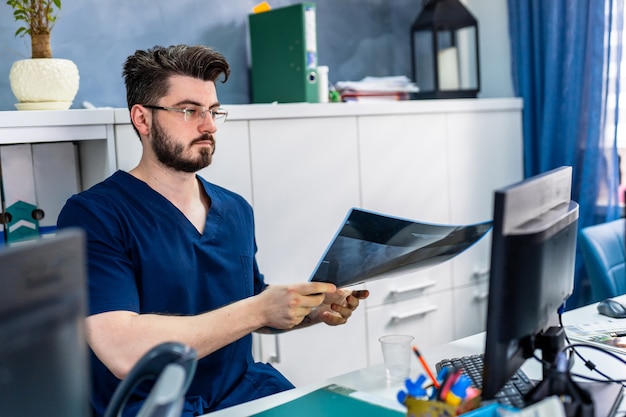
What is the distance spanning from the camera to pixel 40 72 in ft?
7.23

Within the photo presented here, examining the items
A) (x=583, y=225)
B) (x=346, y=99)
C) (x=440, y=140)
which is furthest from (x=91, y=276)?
(x=583, y=225)

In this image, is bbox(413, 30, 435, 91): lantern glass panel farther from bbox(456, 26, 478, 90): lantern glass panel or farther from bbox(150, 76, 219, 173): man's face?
bbox(150, 76, 219, 173): man's face

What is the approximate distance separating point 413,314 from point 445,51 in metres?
1.20

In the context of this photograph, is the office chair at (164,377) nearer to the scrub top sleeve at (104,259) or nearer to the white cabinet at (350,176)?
the scrub top sleeve at (104,259)

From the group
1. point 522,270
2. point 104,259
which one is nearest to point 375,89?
point 104,259

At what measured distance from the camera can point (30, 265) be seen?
2.62 ft

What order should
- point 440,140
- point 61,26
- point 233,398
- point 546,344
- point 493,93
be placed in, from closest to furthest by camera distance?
point 546,344 < point 233,398 < point 61,26 < point 440,140 < point 493,93

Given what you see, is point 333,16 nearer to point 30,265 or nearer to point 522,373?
point 522,373

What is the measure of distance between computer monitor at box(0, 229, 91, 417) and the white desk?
0.57 m

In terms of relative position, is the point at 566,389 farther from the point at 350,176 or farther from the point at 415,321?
the point at 415,321

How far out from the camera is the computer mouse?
1919 millimetres

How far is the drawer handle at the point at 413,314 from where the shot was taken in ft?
9.52

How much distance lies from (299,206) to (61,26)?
Result: 3.24 ft

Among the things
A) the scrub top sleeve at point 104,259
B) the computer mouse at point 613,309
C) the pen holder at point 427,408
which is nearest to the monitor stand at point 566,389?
the pen holder at point 427,408
